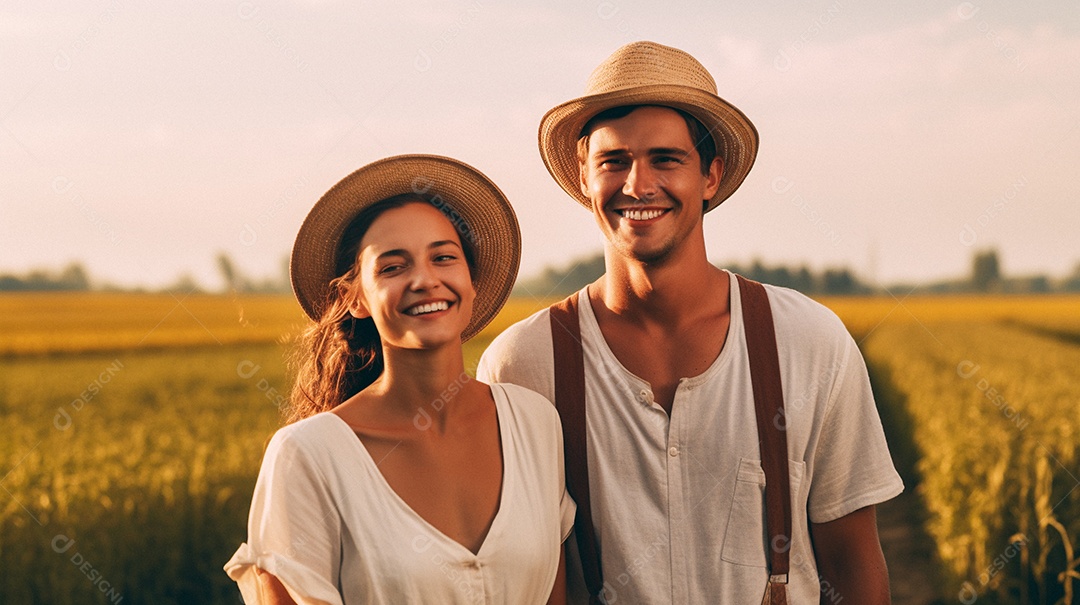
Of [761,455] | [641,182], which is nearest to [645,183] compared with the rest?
[641,182]

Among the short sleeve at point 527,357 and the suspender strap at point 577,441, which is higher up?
the short sleeve at point 527,357

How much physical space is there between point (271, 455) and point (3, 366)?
68.8 ft

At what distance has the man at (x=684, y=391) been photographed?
274 centimetres

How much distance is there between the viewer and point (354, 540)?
2.23 meters

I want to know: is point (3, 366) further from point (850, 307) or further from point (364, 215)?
point (850, 307)

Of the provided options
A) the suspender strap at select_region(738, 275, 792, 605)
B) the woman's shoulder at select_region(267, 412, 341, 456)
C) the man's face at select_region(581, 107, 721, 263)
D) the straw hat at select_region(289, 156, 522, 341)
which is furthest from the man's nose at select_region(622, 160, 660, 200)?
the woman's shoulder at select_region(267, 412, 341, 456)

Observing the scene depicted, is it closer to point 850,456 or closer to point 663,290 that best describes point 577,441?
point 663,290

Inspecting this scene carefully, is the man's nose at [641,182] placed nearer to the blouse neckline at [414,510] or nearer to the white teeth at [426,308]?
the white teeth at [426,308]

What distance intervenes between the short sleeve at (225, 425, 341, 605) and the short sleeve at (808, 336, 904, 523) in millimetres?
1500

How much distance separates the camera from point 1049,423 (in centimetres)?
662

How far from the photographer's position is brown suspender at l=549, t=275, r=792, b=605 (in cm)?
275

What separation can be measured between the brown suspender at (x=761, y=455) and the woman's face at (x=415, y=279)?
458mm

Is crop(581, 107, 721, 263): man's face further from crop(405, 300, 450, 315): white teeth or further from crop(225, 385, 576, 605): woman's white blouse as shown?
crop(225, 385, 576, 605): woman's white blouse

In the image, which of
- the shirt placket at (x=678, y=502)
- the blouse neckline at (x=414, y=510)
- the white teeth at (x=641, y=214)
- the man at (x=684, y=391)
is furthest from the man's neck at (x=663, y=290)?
the blouse neckline at (x=414, y=510)
